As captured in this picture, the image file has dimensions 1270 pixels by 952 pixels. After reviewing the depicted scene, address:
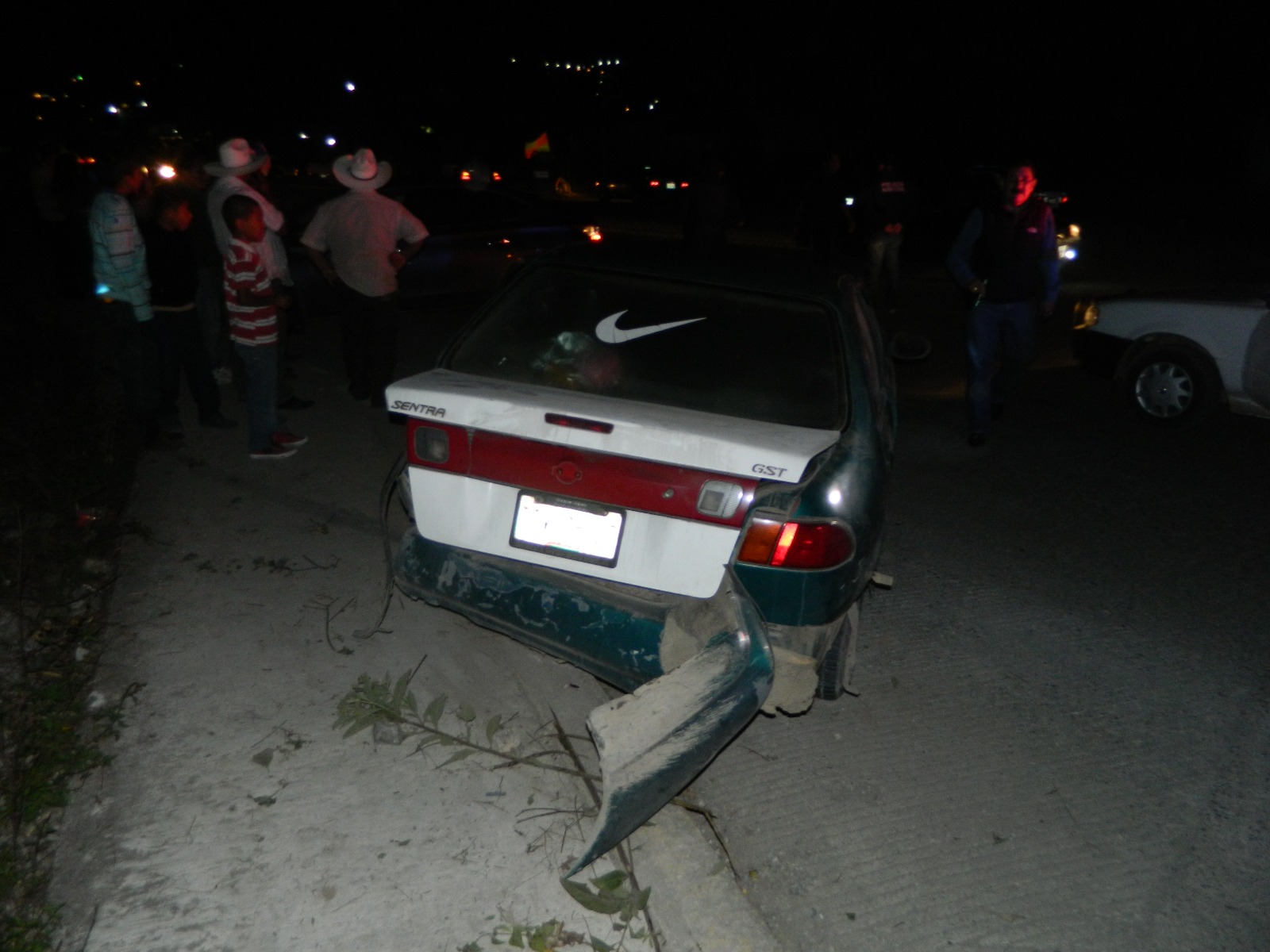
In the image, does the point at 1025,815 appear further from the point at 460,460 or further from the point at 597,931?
the point at 460,460

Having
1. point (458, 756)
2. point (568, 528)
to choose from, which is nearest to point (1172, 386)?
point (568, 528)

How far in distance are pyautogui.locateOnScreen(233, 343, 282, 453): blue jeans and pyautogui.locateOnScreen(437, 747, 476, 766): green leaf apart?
3379 millimetres

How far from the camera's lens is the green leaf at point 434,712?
12.4 feet

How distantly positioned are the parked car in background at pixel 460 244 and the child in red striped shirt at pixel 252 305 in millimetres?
4170

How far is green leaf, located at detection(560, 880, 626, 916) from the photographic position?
2.93 m

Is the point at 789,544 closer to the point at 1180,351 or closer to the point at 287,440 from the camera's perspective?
the point at 287,440

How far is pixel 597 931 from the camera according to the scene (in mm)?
2879

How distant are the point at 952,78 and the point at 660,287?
104ft

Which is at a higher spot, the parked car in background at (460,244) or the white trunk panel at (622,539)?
the white trunk panel at (622,539)

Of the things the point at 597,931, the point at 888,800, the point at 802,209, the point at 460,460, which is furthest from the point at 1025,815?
the point at 802,209

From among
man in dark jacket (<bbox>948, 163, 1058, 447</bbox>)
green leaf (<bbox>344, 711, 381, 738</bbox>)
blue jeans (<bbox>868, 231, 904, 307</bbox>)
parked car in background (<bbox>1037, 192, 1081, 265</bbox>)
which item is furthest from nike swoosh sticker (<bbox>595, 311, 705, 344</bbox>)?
parked car in background (<bbox>1037, 192, 1081, 265</bbox>)

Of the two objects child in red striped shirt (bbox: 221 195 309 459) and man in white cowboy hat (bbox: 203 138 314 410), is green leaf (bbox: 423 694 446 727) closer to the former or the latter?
child in red striped shirt (bbox: 221 195 309 459)

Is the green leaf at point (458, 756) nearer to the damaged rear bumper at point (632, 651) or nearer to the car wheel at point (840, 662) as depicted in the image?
the damaged rear bumper at point (632, 651)

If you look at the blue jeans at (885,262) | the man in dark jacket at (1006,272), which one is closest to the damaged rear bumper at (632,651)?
the man in dark jacket at (1006,272)
